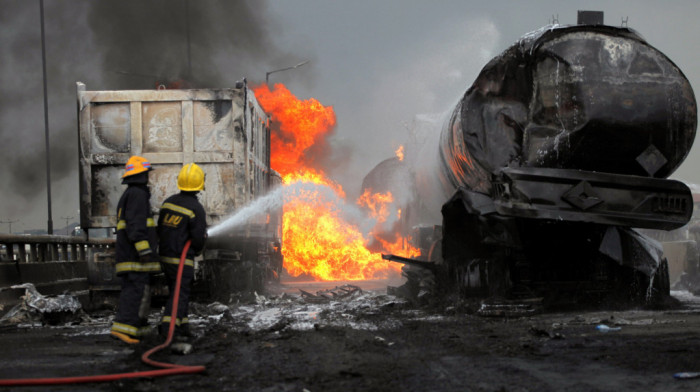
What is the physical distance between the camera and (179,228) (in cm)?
619

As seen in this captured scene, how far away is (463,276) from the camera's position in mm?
8211

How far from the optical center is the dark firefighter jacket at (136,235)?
6055 millimetres

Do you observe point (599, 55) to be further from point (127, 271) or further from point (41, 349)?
point (41, 349)

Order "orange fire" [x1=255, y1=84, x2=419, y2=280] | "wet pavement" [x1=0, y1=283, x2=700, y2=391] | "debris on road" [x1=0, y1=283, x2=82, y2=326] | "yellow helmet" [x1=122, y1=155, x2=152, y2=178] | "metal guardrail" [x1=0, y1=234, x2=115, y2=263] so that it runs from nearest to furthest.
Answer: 1. "wet pavement" [x1=0, y1=283, x2=700, y2=391]
2. "yellow helmet" [x1=122, y1=155, x2=152, y2=178]
3. "debris on road" [x1=0, y1=283, x2=82, y2=326]
4. "metal guardrail" [x1=0, y1=234, x2=115, y2=263]
5. "orange fire" [x1=255, y1=84, x2=419, y2=280]

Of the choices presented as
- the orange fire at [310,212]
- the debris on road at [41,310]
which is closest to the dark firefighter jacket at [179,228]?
the debris on road at [41,310]

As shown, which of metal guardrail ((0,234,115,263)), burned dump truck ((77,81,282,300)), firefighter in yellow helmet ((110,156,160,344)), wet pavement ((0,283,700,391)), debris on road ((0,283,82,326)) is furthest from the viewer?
burned dump truck ((77,81,282,300))

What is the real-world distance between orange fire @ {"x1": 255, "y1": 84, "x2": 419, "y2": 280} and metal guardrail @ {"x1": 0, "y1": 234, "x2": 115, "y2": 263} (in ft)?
20.3

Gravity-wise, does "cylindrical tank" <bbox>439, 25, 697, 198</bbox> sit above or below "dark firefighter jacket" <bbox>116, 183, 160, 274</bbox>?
above

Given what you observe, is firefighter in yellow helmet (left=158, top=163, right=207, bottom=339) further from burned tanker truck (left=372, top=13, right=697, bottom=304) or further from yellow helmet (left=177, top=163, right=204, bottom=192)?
burned tanker truck (left=372, top=13, right=697, bottom=304)

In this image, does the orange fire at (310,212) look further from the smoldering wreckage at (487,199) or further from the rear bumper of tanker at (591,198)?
the rear bumper of tanker at (591,198)

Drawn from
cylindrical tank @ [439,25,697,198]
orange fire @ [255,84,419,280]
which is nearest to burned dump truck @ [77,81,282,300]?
cylindrical tank @ [439,25,697,198]

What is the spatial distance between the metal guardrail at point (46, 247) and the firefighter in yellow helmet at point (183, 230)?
312 centimetres

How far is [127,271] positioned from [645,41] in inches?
220

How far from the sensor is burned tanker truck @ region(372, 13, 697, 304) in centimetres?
662
